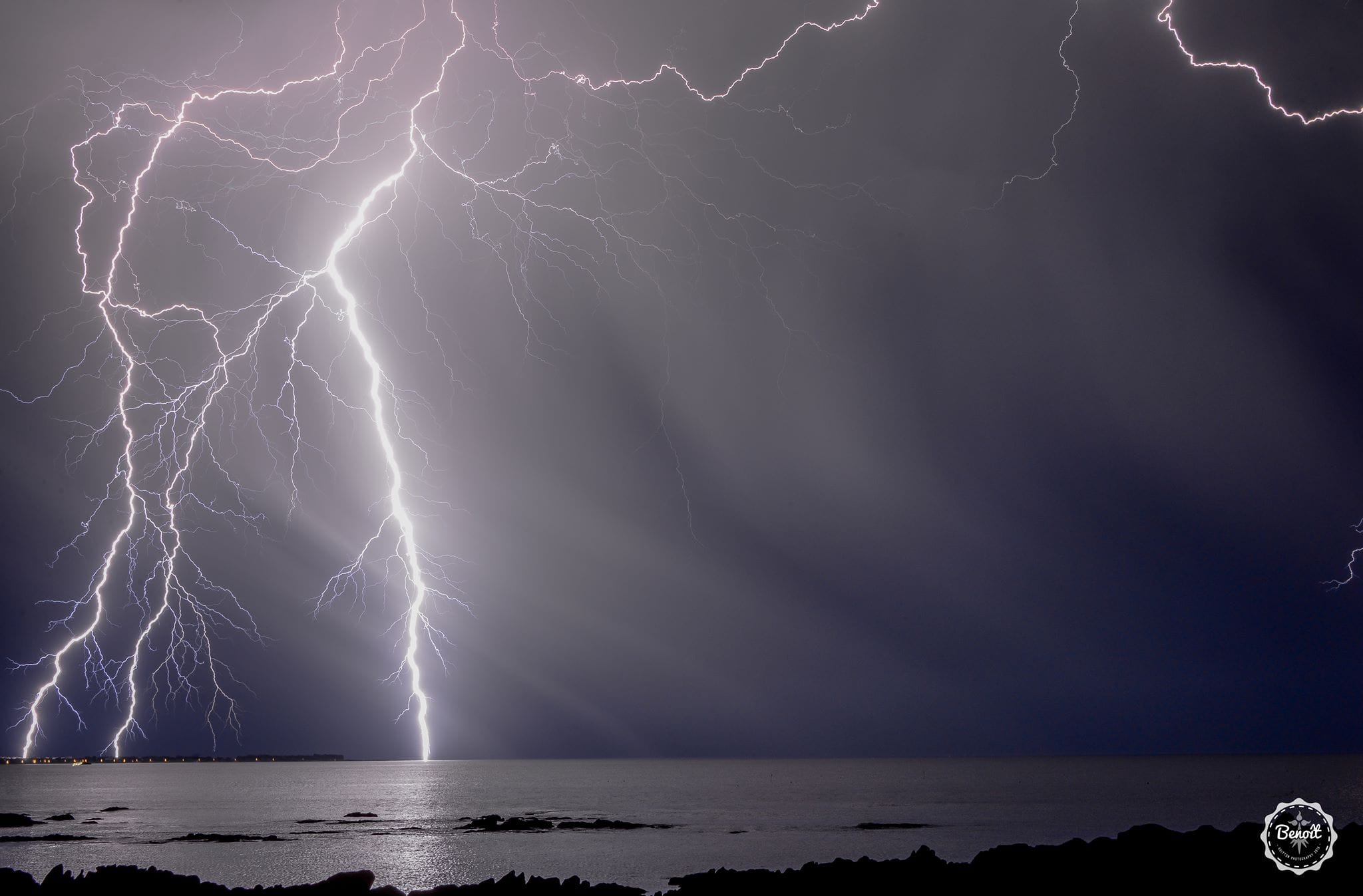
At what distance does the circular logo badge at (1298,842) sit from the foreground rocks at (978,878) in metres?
0.19

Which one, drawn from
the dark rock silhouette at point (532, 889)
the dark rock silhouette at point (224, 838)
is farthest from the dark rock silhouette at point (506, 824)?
the dark rock silhouette at point (532, 889)

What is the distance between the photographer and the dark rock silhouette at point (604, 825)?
A: 33.2 meters

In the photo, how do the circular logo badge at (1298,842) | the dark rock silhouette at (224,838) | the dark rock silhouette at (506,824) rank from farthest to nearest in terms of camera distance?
the dark rock silhouette at (506,824), the dark rock silhouette at (224,838), the circular logo badge at (1298,842)

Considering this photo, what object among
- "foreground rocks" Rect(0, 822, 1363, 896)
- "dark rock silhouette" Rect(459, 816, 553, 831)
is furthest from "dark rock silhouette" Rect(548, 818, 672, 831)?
"foreground rocks" Rect(0, 822, 1363, 896)

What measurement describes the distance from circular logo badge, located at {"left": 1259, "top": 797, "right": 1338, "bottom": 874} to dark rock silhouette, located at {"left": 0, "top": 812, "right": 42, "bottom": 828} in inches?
1380

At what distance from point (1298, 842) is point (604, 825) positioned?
71.7 feet

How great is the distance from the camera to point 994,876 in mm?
16156

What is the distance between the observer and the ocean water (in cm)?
2391

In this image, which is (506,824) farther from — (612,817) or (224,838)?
(224,838)

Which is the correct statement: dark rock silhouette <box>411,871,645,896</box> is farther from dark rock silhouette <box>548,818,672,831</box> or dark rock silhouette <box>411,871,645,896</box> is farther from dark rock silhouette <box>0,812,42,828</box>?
dark rock silhouette <box>0,812,42,828</box>

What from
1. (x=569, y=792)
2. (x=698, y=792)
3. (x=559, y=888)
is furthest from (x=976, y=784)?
(x=559, y=888)

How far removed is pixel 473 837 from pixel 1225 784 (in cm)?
5042

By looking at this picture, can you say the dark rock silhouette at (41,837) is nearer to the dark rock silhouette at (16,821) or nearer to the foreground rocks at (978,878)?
the dark rock silhouette at (16,821)

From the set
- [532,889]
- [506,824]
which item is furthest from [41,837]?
[532,889]
